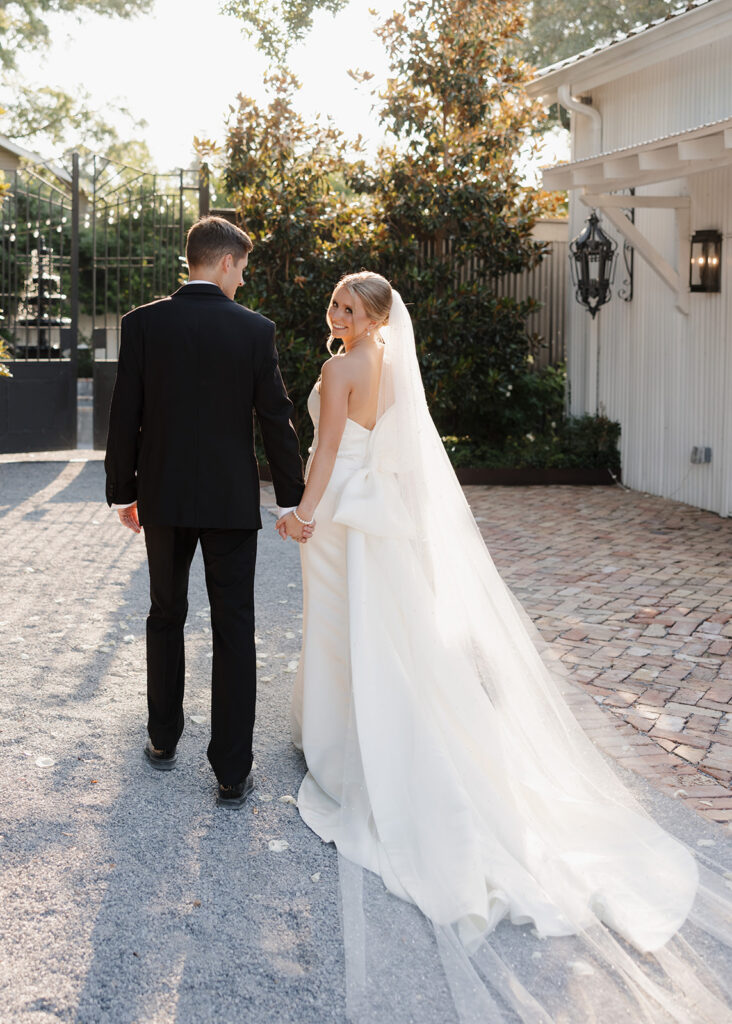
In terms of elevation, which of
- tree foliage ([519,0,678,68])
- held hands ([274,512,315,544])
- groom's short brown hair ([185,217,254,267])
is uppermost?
tree foliage ([519,0,678,68])

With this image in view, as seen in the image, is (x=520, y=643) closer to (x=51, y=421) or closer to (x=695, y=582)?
(x=695, y=582)

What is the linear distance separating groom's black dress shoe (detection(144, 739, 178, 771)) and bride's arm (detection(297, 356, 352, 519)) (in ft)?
3.57

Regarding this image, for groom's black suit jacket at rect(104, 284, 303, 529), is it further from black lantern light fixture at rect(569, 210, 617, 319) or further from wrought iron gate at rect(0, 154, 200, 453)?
wrought iron gate at rect(0, 154, 200, 453)

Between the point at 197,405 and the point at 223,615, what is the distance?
727mm

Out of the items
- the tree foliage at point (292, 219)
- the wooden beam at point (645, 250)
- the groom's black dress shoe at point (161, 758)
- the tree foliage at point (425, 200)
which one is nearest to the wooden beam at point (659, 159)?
the wooden beam at point (645, 250)

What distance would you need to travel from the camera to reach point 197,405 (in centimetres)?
364

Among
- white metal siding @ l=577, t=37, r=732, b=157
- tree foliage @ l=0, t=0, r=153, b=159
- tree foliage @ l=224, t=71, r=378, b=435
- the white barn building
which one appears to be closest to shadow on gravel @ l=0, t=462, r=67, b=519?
tree foliage @ l=224, t=71, r=378, b=435

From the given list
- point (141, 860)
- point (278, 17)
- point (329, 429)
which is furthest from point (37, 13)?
point (141, 860)

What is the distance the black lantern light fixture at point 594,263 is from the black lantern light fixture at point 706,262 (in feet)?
5.13

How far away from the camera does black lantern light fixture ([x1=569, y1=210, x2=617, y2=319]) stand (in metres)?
11.7

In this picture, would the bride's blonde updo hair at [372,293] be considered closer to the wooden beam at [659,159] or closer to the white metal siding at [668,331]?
the wooden beam at [659,159]

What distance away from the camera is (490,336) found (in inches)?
489

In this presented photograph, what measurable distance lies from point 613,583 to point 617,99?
21.8 feet

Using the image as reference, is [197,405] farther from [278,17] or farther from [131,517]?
[278,17]
